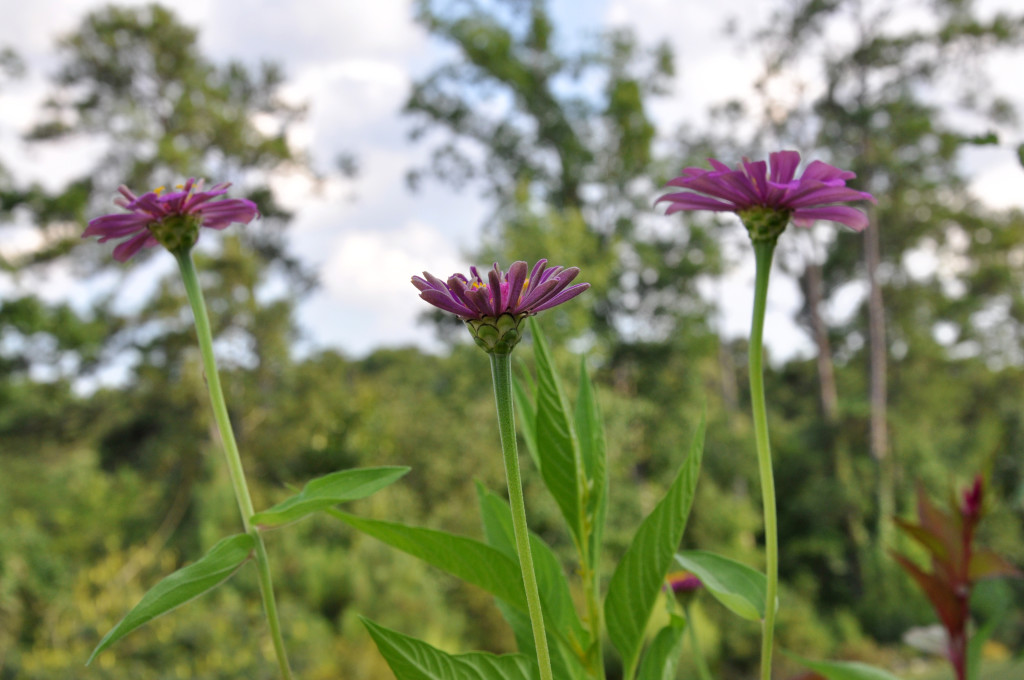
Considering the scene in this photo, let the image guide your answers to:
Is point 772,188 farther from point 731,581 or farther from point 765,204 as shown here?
point 731,581

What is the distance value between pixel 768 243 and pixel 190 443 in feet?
29.9

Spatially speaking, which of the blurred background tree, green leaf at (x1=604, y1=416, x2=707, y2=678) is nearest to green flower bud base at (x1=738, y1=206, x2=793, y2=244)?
green leaf at (x1=604, y1=416, x2=707, y2=678)

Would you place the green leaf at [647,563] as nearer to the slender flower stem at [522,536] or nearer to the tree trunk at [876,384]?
the slender flower stem at [522,536]

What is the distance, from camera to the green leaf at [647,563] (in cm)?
30

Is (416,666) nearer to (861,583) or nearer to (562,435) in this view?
(562,435)

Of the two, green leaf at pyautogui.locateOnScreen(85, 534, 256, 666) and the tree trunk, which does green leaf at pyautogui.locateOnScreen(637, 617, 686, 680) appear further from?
the tree trunk

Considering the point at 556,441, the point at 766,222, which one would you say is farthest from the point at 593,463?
the point at 766,222

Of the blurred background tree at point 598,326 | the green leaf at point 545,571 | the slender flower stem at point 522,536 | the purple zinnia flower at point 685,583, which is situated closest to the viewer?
the slender flower stem at point 522,536

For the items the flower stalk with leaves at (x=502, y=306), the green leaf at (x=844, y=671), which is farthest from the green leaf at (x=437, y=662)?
the green leaf at (x=844, y=671)

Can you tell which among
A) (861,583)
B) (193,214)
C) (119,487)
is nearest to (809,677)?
(193,214)

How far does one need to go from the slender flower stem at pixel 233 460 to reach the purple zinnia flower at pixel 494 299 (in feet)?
0.40

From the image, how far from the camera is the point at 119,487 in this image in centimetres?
647

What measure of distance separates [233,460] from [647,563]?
205 mm

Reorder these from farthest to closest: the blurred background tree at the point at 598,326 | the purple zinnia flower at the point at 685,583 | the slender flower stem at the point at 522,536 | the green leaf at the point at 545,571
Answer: the blurred background tree at the point at 598,326 < the purple zinnia flower at the point at 685,583 < the green leaf at the point at 545,571 < the slender flower stem at the point at 522,536
